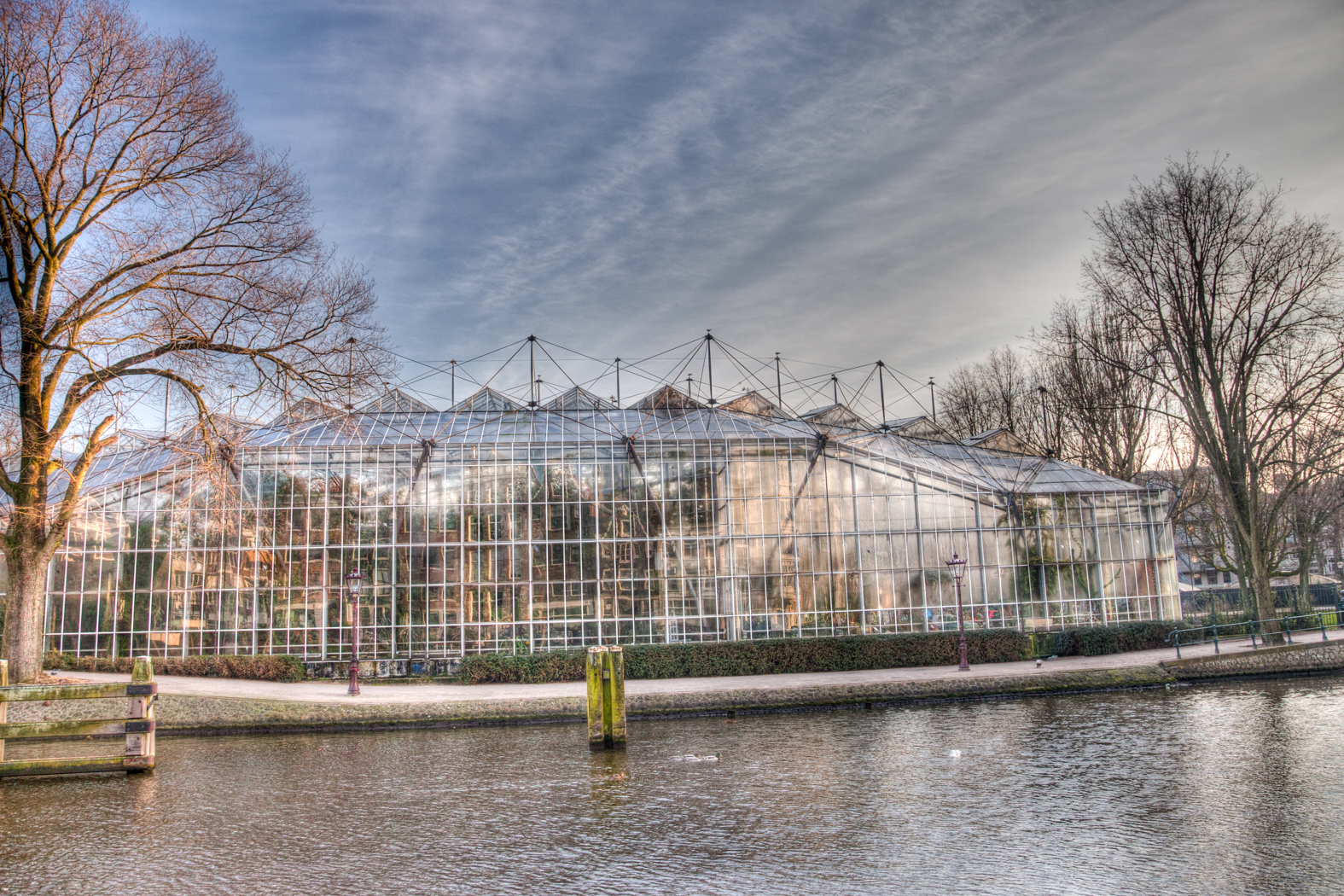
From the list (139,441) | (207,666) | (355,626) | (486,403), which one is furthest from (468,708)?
(139,441)

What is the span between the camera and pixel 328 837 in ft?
33.2

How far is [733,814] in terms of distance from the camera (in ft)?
34.9

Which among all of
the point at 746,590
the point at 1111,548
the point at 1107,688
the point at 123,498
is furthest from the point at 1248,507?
the point at 123,498

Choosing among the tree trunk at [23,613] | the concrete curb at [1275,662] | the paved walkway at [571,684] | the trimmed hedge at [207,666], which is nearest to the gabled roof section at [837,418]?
the paved walkway at [571,684]

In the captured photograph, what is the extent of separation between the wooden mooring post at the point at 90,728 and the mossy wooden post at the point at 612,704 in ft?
24.8

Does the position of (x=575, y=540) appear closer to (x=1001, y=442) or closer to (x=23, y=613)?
(x=23, y=613)

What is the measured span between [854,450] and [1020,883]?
25.3m

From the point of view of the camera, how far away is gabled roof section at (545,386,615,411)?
1387 inches

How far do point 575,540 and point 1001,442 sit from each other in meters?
20.5

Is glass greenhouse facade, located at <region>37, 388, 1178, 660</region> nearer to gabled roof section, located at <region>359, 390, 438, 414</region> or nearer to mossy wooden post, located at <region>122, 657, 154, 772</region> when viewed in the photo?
gabled roof section, located at <region>359, 390, 438, 414</region>

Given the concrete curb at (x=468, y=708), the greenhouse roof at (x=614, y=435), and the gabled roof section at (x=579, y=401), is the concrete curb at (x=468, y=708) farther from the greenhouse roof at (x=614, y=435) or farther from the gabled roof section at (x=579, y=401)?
the gabled roof section at (x=579, y=401)

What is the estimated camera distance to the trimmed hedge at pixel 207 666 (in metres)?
26.0

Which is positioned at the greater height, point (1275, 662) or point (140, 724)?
point (140, 724)

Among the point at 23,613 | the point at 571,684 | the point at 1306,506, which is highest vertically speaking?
the point at 1306,506
